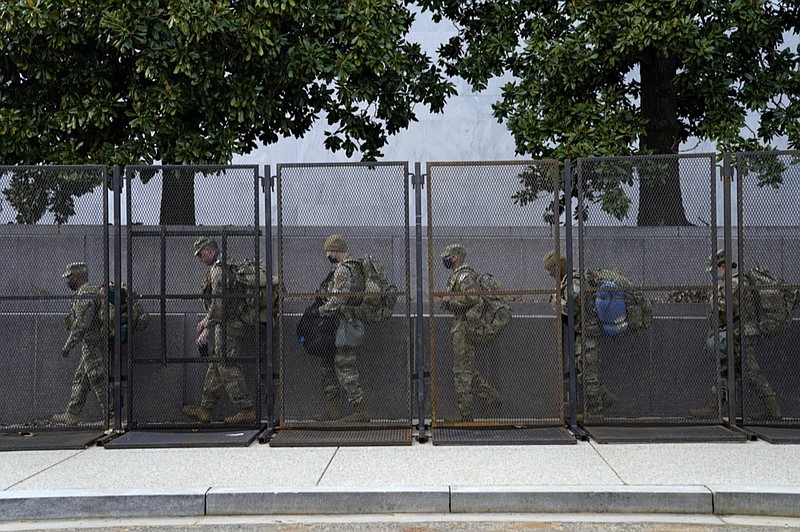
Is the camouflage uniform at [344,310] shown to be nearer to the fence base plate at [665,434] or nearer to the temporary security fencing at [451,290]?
the temporary security fencing at [451,290]

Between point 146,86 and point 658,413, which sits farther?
point 146,86

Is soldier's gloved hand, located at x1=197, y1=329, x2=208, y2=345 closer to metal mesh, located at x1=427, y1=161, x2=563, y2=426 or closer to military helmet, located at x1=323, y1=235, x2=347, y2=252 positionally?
military helmet, located at x1=323, y1=235, x2=347, y2=252

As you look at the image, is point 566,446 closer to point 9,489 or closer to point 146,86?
point 9,489

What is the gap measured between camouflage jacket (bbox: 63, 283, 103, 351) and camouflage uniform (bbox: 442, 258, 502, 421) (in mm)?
3461

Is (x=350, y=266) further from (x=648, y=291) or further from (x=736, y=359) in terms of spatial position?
(x=736, y=359)

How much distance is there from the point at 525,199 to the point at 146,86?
597 cm

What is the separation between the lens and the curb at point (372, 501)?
266 inches

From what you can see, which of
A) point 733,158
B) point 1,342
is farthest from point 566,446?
point 1,342

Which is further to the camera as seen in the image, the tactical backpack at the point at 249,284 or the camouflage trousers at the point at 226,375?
the camouflage trousers at the point at 226,375

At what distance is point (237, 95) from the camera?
39.8 ft

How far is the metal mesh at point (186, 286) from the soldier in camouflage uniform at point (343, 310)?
2.37ft

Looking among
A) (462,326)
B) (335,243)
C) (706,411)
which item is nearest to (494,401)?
(462,326)

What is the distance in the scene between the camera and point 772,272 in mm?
9281

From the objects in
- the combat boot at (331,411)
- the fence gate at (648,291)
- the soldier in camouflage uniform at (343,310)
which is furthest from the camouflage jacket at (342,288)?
the fence gate at (648,291)
